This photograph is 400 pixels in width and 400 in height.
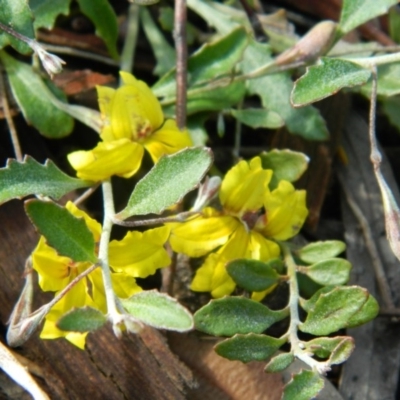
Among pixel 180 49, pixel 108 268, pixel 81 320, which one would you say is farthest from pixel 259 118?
pixel 81 320

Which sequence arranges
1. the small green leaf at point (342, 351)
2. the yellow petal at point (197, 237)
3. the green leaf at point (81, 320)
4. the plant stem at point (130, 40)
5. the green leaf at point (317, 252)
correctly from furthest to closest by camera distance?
the plant stem at point (130, 40)
the green leaf at point (317, 252)
the yellow petal at point (197, 237)
the small green leaf at point (342, 351)
the green leaf at point (81, 320)

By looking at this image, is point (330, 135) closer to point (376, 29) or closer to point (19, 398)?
point (376, 29)

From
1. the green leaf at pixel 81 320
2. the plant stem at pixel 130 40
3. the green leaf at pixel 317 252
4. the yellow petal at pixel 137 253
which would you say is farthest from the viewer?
the plant stem at pixel 130 40

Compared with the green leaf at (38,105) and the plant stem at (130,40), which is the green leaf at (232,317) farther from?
the plant stem at (130,40)

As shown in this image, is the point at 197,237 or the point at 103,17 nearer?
the point at 197,237

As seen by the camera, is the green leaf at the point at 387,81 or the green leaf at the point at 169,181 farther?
the green leaf at the point at 387,81

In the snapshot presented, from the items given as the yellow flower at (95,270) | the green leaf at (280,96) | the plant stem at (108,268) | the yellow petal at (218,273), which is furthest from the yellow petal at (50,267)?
the green leaf at (280,96)

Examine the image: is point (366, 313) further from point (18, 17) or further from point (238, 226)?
point (18, 17)
